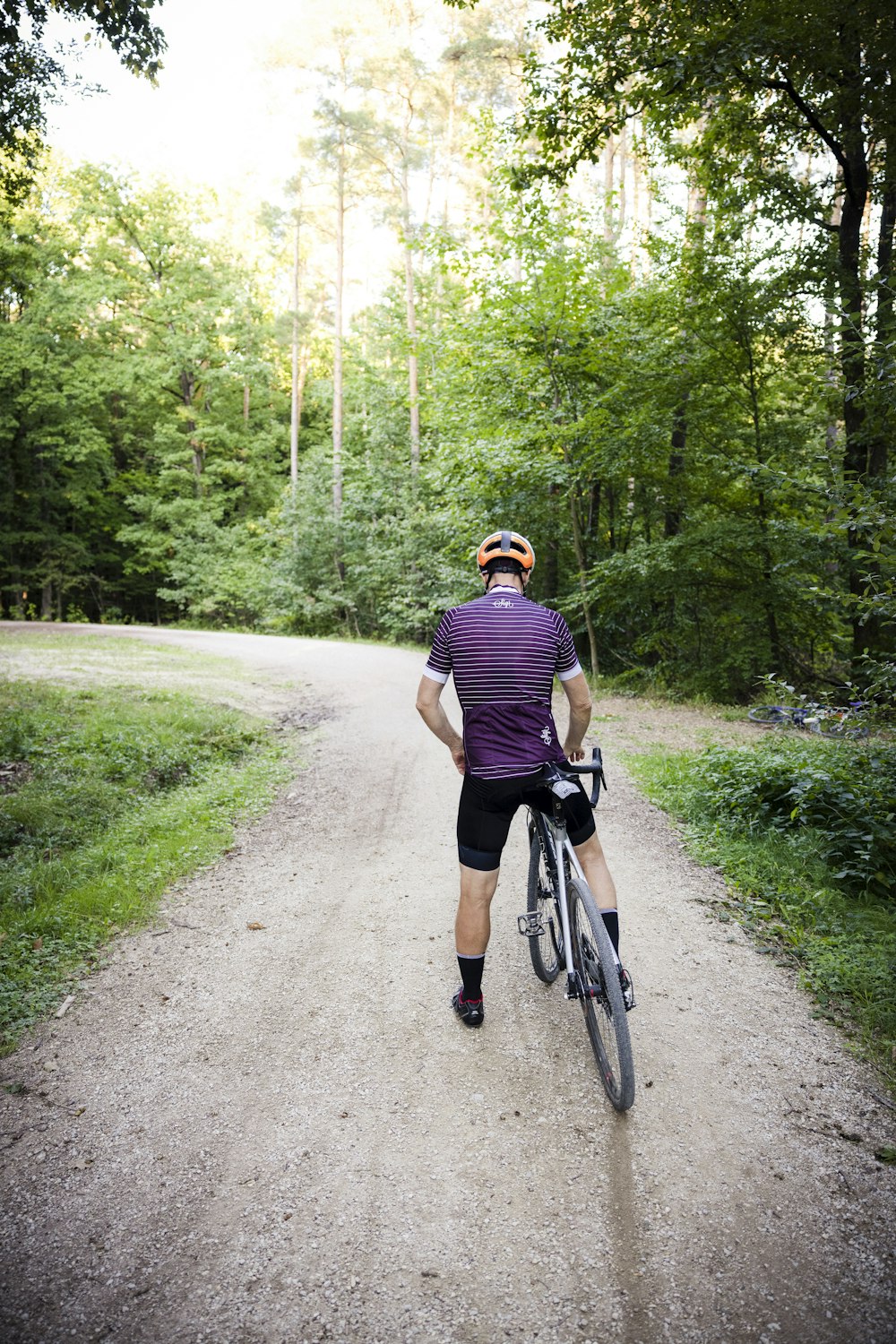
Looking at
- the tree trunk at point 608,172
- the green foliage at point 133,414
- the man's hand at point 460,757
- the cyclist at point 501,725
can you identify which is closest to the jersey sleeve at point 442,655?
the cyclist at point 501,725

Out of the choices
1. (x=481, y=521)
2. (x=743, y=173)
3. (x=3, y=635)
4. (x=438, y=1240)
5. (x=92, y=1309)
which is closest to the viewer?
(x=92, y=1309)

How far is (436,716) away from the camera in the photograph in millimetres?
3113

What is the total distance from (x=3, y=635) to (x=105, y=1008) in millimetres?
16534

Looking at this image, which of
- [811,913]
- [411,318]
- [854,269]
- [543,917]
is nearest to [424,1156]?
[543,917]

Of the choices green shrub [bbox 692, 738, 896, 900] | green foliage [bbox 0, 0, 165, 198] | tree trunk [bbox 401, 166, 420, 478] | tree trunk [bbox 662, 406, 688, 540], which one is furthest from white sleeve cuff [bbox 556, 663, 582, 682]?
tree trunk [bbox 401, 166, 420, 478]

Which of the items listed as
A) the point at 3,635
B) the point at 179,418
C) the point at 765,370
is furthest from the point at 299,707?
the point at 179,418

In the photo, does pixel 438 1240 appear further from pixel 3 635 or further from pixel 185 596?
pixel 185 596

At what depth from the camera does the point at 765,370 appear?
10492 mm

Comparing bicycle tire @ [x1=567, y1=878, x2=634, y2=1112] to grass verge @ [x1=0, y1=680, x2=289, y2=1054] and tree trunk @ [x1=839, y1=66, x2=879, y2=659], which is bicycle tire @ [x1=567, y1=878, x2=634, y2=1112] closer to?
grass verge @ [x1=0, y1=680, x2=289, y2=1054]

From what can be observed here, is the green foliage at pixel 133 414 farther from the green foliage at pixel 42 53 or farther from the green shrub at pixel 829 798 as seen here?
the green shrub at pixel 829 798

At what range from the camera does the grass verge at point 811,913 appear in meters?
3.21

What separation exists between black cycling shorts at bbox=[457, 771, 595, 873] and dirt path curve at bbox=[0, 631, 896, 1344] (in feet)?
2.91

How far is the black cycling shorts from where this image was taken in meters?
2.86

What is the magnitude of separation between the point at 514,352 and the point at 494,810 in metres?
11.1
